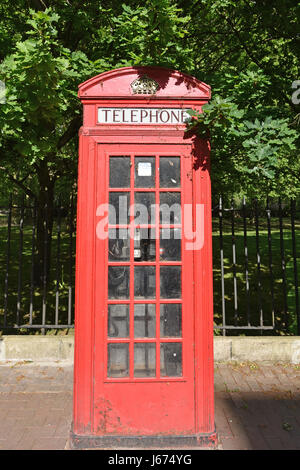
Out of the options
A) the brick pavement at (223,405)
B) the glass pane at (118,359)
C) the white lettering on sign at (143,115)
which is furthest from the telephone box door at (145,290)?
the brick pavement at (223,405)

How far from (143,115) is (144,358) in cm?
215

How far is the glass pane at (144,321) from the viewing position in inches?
119

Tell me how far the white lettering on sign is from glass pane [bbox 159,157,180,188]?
1.10 ft

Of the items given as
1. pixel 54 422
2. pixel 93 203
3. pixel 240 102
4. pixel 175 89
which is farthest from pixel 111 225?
pixel 240 102

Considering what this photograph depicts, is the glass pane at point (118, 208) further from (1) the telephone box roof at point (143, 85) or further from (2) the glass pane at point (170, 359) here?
(2) the glass pane at point (170, 359)

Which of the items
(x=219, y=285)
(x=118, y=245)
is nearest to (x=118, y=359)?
(x=118, y=245)

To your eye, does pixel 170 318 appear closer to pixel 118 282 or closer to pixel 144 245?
pixel 118 282

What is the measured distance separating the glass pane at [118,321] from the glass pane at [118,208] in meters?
0.75

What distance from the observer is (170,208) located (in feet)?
9.96

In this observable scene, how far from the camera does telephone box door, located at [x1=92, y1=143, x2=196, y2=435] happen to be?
2.97m

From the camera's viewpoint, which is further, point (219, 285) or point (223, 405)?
point (219, 285)

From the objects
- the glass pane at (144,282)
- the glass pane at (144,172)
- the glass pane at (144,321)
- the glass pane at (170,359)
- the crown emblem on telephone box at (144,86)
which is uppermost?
the crown emblem on telephone box at (144,86)
